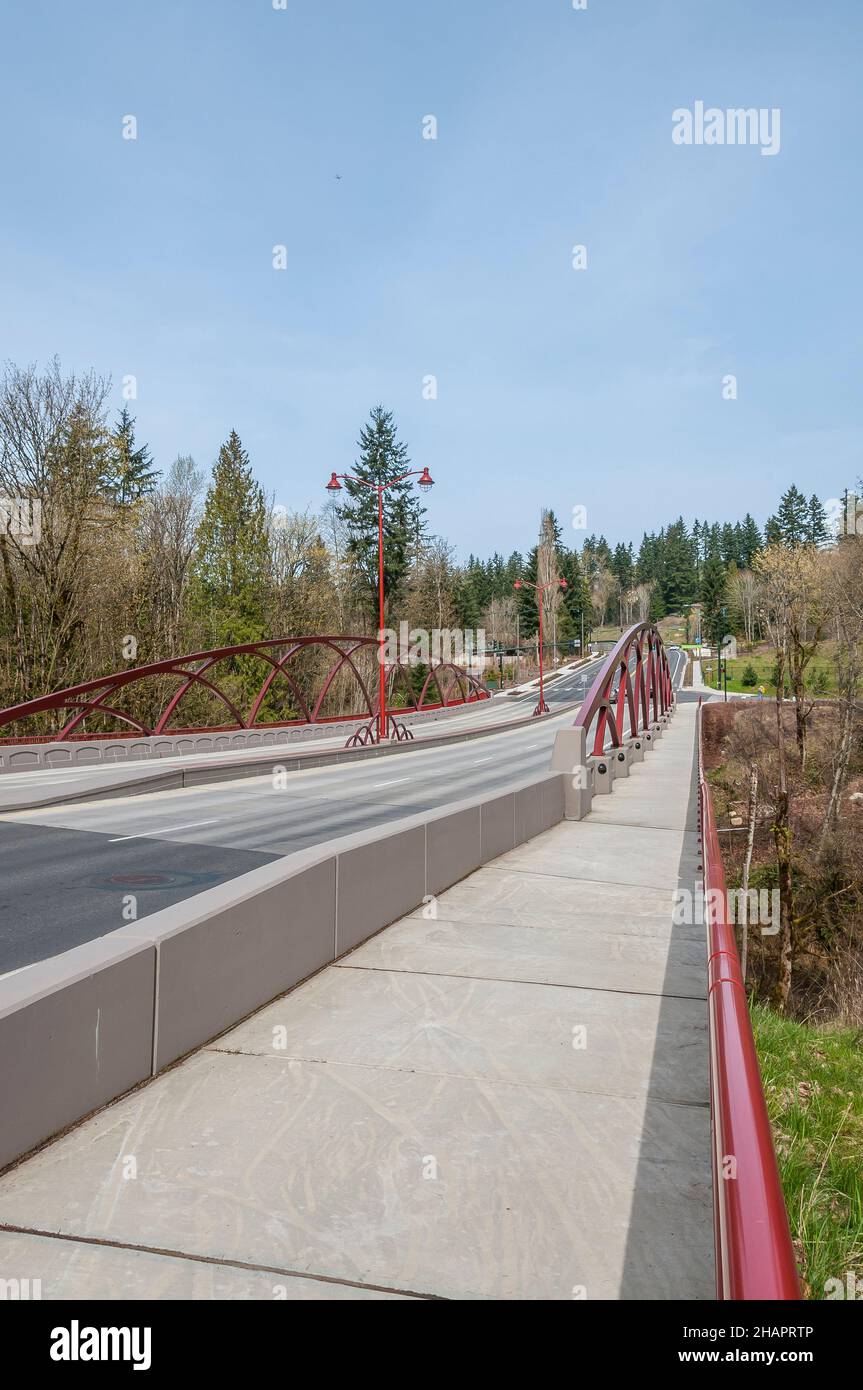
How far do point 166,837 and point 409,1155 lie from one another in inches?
434

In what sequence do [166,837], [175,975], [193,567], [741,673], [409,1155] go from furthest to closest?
1. [741,673]
2. [193,567]
3. [166,837]
4. [175,975]
5. [409,1155]

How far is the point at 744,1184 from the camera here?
6.44 ft

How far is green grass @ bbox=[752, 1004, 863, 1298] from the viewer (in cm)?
414

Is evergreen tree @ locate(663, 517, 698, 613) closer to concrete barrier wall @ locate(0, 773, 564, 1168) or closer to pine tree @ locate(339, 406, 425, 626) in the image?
pine tree @ locate(339, 406, 425, 626)

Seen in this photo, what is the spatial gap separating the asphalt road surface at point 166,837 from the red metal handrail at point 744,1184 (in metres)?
5.67

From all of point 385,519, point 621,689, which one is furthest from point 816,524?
point 621,689

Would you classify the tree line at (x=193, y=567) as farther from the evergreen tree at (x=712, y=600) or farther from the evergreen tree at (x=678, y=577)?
the evergreen tree at (x=678, y=577)

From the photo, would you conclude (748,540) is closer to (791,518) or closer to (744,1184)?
(791,518)

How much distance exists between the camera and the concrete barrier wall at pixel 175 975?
3.75m
